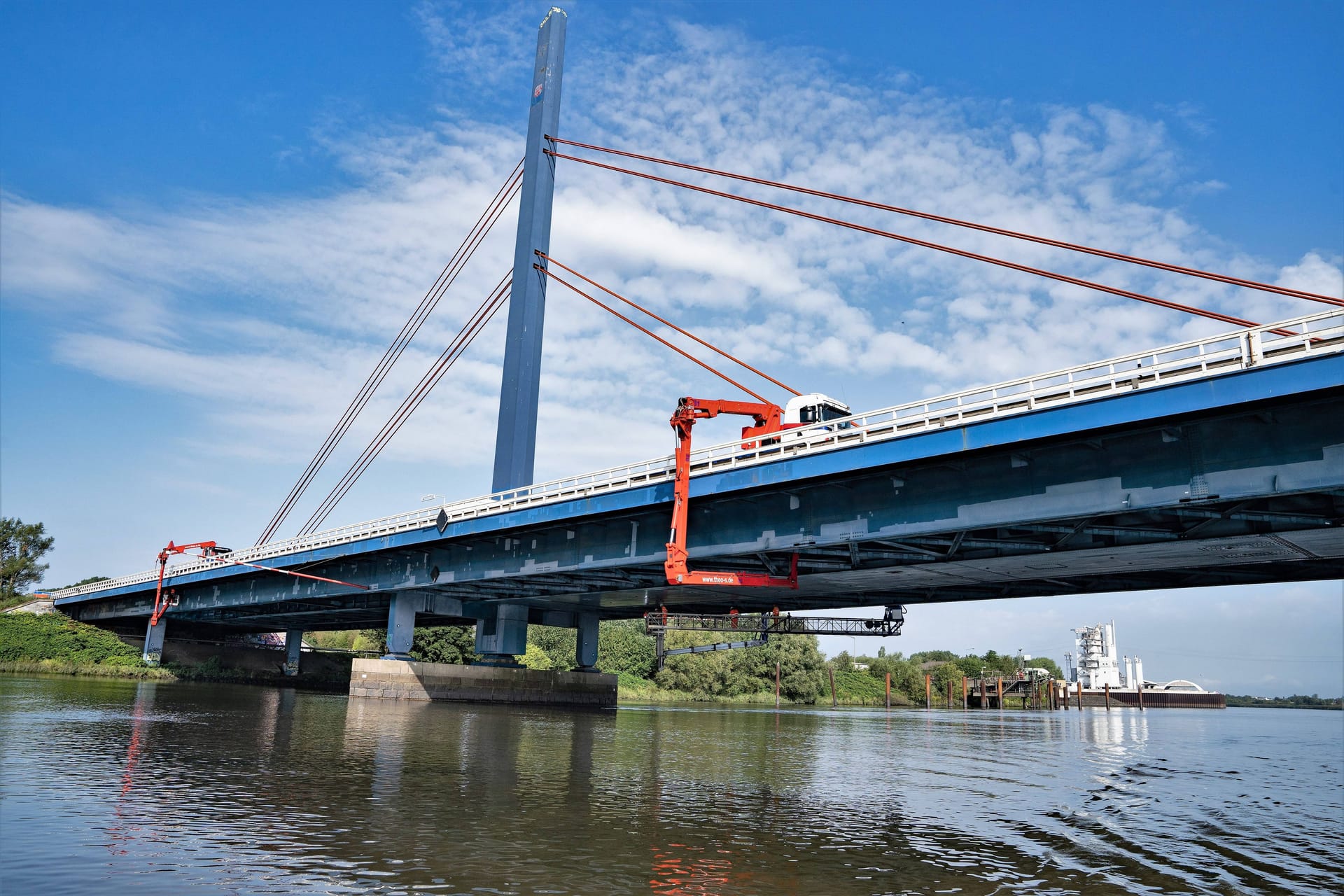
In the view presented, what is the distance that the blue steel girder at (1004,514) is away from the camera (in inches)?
909

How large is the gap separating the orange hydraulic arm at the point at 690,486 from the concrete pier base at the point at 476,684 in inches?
1089

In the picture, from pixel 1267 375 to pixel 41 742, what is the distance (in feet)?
103

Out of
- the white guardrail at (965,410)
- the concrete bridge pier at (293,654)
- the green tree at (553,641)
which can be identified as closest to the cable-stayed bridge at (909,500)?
the white guardrail at (965,410)

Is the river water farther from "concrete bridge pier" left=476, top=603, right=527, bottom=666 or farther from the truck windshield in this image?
"concrete bridge pier" left=476, top=603, right=527, bottom=666

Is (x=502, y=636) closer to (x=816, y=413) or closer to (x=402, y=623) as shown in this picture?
(x=402, y=623)

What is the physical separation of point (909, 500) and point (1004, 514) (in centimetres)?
369

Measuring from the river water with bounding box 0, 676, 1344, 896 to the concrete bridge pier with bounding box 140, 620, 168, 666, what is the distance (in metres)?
56.0

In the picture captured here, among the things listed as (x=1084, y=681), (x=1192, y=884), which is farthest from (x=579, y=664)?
(x=1084, y=681)

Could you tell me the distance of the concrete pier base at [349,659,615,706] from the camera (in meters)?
56.9

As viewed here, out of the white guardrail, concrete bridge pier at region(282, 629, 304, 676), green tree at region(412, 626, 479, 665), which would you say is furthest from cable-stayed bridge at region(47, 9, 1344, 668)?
concrete bridge pier at region(282, 629, 304, 676)

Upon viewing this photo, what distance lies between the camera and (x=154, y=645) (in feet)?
283

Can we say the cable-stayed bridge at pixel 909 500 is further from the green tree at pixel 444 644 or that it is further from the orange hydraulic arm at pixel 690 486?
the green tree at pixel 444 644

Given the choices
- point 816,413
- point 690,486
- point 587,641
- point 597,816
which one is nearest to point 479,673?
point 587,641

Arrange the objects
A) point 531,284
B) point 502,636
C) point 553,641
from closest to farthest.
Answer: point 531,284 < point 502,636 < point 553,641
